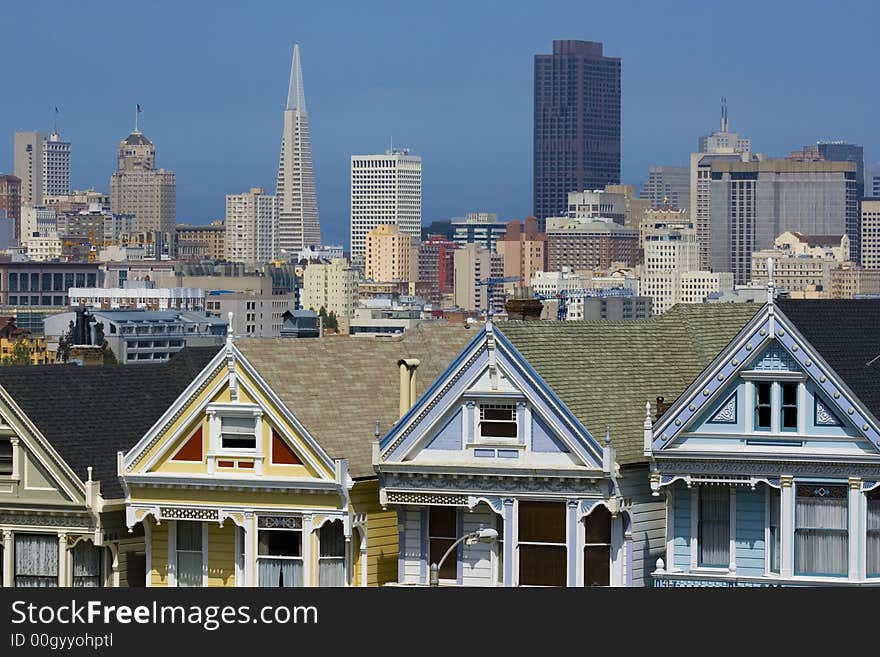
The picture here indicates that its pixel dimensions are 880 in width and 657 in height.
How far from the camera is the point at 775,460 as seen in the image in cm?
2939

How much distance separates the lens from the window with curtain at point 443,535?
103 feet

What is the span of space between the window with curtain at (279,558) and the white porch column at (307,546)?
0.33 ft

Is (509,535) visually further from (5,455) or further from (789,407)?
(5,455)

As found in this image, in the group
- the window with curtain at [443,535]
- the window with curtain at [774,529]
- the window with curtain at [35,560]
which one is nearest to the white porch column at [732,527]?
the window with curtain at [774,529]

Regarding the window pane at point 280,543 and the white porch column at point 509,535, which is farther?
the window pane at point 280,543

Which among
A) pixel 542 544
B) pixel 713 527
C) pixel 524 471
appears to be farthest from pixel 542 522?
pixel 713 527

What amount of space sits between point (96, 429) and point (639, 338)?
6501mm

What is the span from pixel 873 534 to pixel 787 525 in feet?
2.86

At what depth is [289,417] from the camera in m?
31.5

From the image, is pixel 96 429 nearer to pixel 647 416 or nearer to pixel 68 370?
pixel 68 370

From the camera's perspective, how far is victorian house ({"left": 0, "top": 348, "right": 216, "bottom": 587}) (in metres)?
32.8

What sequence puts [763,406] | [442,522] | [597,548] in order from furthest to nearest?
[442,522] < [597,548] < [763,406]

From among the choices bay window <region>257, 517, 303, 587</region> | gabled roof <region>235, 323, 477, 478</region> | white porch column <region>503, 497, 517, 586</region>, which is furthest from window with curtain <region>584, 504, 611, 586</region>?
bay window <region>257, 517, 303, 587</region>

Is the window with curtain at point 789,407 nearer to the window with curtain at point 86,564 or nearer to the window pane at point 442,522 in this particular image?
the window pane at point 442,522
